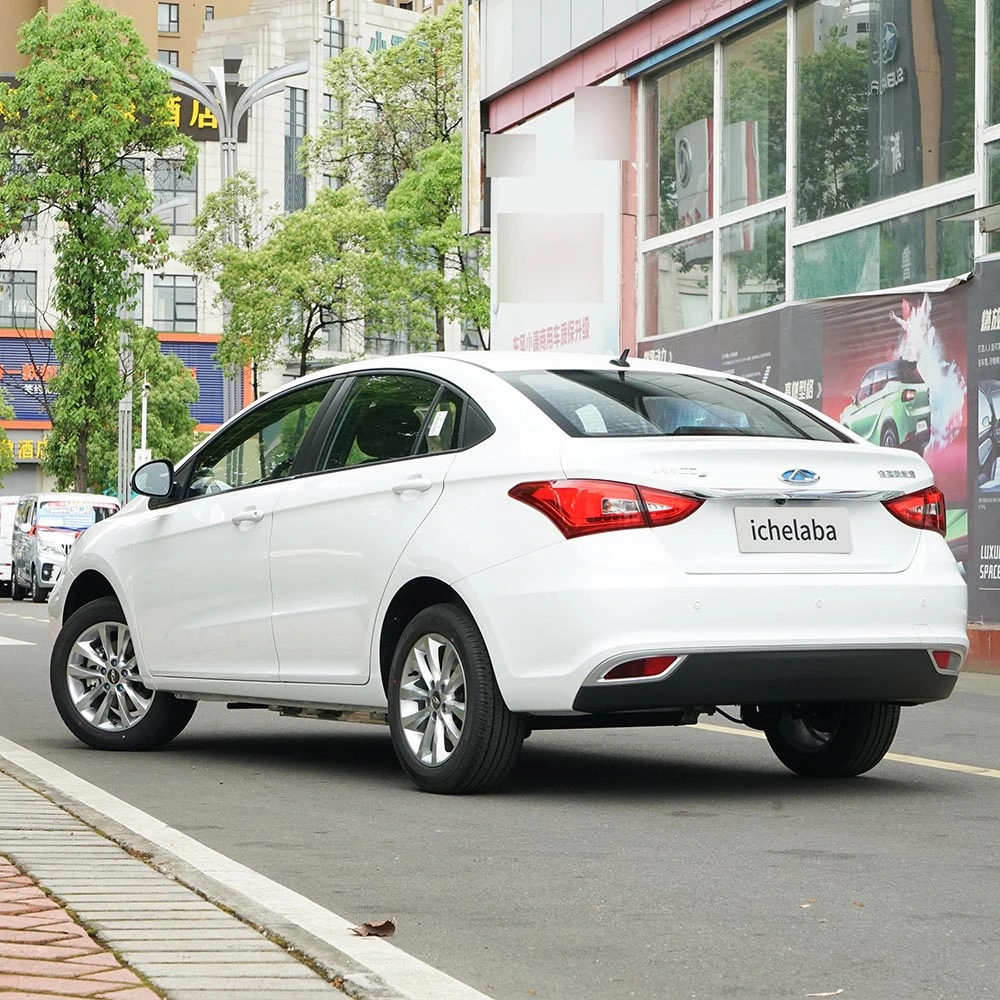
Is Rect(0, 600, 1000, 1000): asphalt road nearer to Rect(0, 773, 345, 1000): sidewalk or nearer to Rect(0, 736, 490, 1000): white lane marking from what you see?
Rect(0, 736, 490, 1000): white lane marking

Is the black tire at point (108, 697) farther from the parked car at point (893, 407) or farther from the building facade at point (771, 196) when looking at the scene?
the parked car at point (893, 407)

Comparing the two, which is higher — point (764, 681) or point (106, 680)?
point (764, 681)

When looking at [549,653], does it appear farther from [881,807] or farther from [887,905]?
→ [887,905]


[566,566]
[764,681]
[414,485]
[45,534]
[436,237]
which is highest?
[436,237]

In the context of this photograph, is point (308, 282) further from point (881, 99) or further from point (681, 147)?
point (881, 99)

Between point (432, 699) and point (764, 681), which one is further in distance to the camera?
point (432, 699)

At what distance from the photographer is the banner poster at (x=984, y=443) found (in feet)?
55.7

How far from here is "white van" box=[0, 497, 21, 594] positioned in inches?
1587

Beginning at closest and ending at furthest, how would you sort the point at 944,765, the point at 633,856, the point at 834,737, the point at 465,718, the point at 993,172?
the point at 633,856, the point at 465,718, the point at 834,737, the point at 944,765, the point at 993,172

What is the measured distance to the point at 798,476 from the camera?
710cm

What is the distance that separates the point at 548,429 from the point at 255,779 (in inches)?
79.2

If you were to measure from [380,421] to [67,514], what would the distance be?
30.3m

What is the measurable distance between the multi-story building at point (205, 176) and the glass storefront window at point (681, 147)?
5821cm

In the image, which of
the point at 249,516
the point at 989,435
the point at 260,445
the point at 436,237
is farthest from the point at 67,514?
the point at 249,516
